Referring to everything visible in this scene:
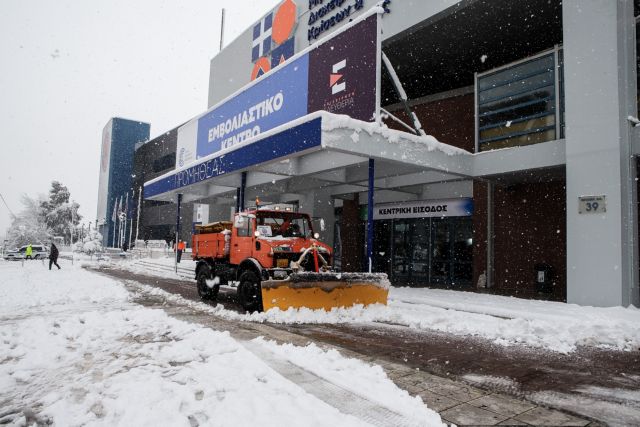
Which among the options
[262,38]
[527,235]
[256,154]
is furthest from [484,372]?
[262,38]

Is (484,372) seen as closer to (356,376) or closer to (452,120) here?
(356,376)

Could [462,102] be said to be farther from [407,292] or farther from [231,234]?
[231,234]

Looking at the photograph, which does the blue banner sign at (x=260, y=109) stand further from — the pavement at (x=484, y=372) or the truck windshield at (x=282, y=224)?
the pavement at (x=484, y=372)

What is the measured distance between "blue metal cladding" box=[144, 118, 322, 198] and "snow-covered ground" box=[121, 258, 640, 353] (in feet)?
12.6

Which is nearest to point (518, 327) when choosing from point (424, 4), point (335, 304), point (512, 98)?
point (335, 304)

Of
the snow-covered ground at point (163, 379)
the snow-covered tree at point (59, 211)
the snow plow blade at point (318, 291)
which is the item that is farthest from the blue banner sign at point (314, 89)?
the snow-covered tree at point (59, 211)

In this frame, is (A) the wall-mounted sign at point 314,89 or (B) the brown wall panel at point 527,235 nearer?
(A) the wall-mounted sign at point 314,89

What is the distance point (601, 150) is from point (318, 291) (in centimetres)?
725

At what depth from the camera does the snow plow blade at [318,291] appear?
25.5 ft

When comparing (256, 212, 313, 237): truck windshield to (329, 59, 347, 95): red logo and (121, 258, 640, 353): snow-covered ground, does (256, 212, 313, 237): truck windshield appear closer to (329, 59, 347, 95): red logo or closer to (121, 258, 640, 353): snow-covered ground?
(121, 258, 640, 353): snow-covered ground

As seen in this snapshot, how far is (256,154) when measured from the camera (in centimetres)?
1159

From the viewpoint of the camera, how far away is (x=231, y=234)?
9.94 metres

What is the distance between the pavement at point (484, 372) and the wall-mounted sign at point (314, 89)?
5.94m

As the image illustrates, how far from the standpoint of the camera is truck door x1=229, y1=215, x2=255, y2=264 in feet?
29.9
